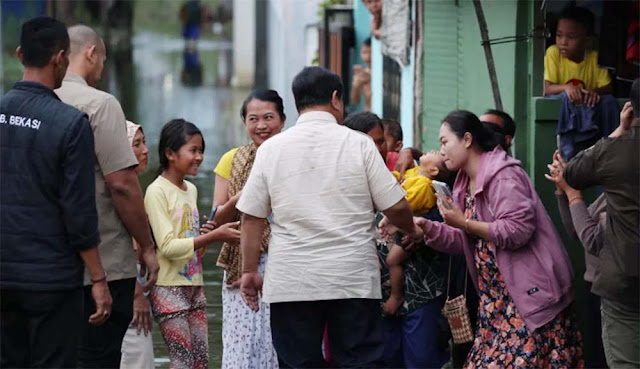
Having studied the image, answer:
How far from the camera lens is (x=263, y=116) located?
6727 mm

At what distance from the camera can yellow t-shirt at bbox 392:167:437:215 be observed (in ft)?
22.3

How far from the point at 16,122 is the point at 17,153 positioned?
13 centimetres

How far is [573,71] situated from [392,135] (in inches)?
52.8

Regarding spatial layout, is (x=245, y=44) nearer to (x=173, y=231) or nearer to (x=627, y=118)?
(x=173, y=231)

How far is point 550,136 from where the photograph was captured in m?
7.59

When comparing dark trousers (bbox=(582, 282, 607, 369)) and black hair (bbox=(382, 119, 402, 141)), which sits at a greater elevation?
black hair (bbox=(382, 119, 402, 141))

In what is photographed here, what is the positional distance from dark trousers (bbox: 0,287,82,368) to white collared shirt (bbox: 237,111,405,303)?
95cm

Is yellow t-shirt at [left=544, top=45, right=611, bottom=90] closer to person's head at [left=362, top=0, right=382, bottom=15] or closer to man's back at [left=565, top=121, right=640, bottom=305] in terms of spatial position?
man's back at [left=565, top=121, right=640, bottom=305]

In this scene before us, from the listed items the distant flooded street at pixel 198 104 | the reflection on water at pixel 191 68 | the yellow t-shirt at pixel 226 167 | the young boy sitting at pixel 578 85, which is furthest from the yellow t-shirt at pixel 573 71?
the reflection on water at pixel 191 68

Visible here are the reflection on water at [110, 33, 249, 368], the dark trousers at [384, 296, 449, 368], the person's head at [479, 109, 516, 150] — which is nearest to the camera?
the dark trousers at [384, 296, 449, 368]

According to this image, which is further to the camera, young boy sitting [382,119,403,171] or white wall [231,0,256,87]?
white wall [231,0,256,87]

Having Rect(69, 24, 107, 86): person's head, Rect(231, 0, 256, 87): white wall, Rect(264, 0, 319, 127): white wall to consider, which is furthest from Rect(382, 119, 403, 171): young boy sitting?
Rect(231, 0, 256, 87): white wall

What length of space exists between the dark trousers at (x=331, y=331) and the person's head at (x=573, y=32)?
296 centimetres

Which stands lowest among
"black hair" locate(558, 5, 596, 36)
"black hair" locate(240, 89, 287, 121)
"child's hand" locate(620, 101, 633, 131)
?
"child's hand" locate(620, 101, 633, 131)
